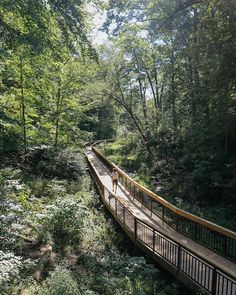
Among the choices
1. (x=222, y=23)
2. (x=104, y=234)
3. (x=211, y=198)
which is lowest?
(x=104, y=234)

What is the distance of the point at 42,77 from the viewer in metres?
15.0

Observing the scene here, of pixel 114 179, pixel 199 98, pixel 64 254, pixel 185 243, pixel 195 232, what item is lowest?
pixel 64 254

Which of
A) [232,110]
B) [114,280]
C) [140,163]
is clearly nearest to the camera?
[114,280]

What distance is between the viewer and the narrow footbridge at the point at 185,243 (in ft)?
19.1

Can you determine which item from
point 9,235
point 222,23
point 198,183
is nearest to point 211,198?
point 198,183

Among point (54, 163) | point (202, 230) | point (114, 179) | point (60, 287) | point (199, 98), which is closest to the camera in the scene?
point (60, 287)

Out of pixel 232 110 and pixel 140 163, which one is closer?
pixel 232 110

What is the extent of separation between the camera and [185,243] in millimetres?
8484

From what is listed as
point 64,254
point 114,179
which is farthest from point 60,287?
point 114,179

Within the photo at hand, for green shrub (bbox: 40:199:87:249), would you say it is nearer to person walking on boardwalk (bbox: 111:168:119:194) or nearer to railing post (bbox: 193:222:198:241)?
railing post (bbox: 193:222:198:241)

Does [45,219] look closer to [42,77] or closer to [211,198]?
[211,198]

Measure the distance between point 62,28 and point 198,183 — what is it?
8991 millimetres

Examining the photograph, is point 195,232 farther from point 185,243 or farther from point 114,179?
point 114,179

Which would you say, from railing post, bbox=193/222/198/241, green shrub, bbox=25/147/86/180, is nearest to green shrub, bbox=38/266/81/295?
railing post, bbox=193/222/198/241
